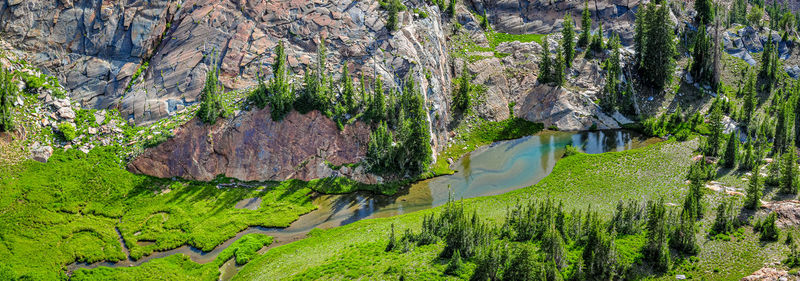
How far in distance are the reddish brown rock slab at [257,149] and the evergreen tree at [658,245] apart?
44.0m

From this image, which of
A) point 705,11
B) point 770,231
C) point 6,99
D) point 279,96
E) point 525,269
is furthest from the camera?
point 705,11

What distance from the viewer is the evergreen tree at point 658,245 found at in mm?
47594

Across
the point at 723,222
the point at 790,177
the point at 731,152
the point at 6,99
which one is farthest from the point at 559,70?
the point at 6,99

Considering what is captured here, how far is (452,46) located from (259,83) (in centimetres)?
4896

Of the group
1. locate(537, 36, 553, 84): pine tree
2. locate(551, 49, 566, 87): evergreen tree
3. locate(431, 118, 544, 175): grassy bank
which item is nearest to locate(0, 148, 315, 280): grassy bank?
locate(431, 118, 544, 175): grassy bank

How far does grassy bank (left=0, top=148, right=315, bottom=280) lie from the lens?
2183 inches

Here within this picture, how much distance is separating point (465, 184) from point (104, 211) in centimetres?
5150

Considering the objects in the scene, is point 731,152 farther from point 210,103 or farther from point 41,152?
point 41,152

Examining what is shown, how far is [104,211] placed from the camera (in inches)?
2509

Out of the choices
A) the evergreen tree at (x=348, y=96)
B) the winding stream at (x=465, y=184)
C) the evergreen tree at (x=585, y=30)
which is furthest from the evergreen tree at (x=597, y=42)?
the evergreen tree at (x=348, y=96)

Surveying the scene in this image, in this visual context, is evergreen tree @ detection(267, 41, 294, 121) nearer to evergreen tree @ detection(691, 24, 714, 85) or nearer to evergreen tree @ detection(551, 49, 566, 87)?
evergreen tree @ detection(551, 49, 566, 87)

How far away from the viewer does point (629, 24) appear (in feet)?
384

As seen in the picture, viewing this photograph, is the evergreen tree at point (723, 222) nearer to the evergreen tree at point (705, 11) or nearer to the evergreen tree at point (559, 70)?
the evergreen tree at point (559, 70)

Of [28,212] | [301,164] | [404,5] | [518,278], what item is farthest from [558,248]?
[404,5]
